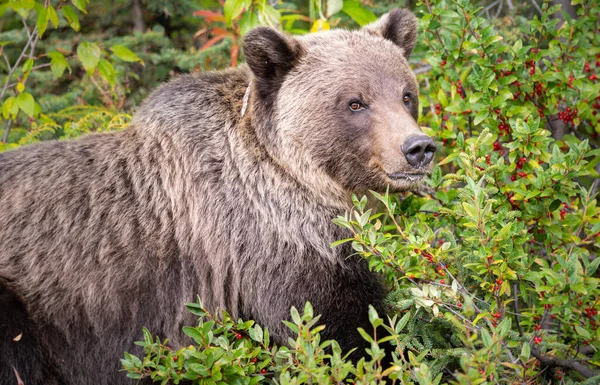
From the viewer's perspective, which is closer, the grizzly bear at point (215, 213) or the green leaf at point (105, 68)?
the grizzly bear at point (215, 213)

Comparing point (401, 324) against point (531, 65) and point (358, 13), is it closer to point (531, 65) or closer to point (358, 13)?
point (531, 65)

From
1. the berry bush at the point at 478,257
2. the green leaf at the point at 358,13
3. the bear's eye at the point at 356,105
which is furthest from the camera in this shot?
the green leaf at the point at 358,13

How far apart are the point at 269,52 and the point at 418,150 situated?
117 cm

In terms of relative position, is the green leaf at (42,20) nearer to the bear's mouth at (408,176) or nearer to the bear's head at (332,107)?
the bear's head at (332,107)

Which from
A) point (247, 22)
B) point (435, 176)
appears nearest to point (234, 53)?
point (247, 22)

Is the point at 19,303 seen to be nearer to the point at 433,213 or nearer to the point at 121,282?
the point at 121,282

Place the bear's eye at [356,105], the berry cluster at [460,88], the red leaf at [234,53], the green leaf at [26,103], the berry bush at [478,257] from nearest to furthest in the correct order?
the berry bush at [478,257]
the bear's eye at [356,105]
the berry cluster at [460,88]
the green leaf at [26,103]
the red leaf at [234,53]

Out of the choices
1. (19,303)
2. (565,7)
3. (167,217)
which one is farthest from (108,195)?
(565,7)

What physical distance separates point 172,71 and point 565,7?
4449 millimetres

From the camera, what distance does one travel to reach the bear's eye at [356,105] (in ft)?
14.3

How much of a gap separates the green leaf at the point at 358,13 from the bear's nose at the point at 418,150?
276 cm

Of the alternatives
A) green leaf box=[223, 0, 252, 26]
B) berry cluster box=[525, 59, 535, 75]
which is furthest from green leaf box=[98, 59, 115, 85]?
berry cluster box=[525, 59, 535, 75]

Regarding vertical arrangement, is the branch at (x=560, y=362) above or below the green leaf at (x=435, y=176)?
below

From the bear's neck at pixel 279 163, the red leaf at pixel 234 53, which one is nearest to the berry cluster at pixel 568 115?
the bear's neck at pixel 279 163
